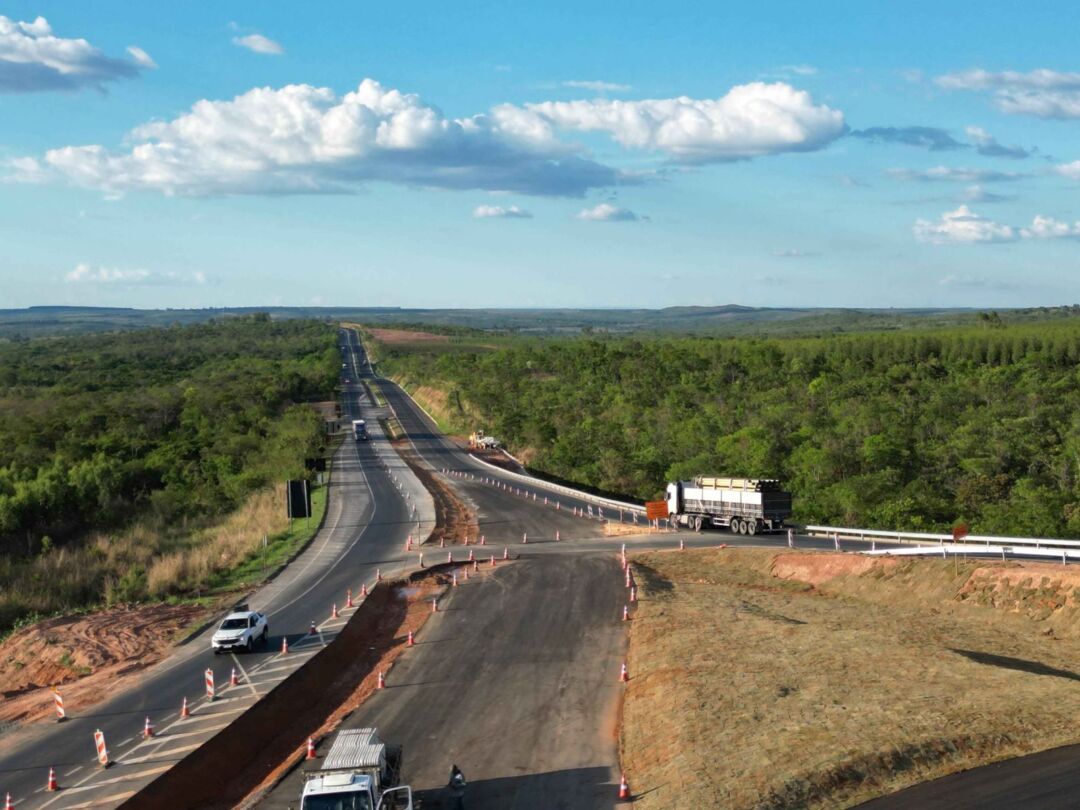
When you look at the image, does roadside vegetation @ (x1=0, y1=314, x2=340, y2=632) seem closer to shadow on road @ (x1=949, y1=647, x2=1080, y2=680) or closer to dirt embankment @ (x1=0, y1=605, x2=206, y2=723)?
dirt embankment @ (x1=0, y1=605, x2=206, y2=723)

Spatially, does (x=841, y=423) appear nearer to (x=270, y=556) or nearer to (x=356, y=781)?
(x=270, y=556)

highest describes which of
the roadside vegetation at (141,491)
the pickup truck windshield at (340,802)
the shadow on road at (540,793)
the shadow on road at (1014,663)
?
the pickup truck windshield at (340,802)

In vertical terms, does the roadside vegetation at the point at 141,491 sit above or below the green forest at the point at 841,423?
below

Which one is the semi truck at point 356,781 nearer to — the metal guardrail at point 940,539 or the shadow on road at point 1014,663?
the shadow on road at point 1014,663

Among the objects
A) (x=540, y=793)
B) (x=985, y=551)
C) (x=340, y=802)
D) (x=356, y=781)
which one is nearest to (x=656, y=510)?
(x=985, y=551)

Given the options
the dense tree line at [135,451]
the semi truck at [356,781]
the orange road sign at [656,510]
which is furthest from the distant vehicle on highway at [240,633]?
→ the dense tree line at [135,451]

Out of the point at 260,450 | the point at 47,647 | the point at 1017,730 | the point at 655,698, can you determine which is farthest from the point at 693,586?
the point at 260,450
